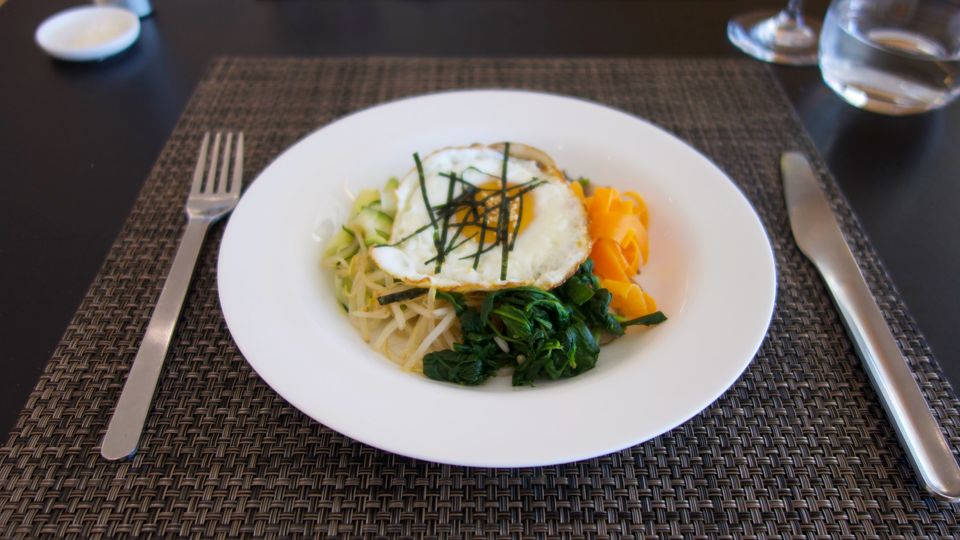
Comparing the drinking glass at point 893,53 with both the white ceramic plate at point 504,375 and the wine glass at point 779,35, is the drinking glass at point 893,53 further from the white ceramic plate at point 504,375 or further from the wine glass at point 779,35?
the white ceramic plate at point 504,375

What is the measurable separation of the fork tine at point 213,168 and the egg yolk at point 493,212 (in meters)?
1.11

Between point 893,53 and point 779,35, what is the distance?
2.91 ft

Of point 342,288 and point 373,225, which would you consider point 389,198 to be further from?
point 342,288

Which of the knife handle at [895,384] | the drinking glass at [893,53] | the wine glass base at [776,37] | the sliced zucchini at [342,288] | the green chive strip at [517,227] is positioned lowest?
the sliced zucchini at [342,288]

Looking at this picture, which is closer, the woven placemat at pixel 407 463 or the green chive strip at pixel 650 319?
the woven placemat at pixel 407 463

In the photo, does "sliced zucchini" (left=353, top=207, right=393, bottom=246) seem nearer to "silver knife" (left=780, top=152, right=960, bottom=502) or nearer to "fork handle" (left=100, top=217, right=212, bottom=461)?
"fork handle" (left=100, top=217, right=212, bottom=461)

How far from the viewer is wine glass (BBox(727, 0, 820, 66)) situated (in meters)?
3.54

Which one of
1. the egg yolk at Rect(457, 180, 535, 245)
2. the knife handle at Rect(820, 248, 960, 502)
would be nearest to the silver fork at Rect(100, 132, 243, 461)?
the egg yolk at Rect(457, 180, 535, 245)

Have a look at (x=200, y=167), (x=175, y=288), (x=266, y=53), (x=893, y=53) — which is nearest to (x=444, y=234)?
(x=175, y=288)

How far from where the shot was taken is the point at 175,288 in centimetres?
222

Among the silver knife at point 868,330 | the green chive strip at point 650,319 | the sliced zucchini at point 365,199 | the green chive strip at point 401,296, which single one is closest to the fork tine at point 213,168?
the sliced zucchini at point 365,199

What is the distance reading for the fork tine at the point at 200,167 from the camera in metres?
2.65

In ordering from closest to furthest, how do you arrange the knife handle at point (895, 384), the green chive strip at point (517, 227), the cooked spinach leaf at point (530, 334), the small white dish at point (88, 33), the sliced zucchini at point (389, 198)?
the knife handle at point (895, 384)
the cooked spinach leaf at point (530, 334)
the green chive strip at point (517, 227)
the sliced zucchini at point (389, 198)
the small white dish at point (88, 33)

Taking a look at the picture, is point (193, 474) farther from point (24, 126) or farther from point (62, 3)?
point (62, 3)
